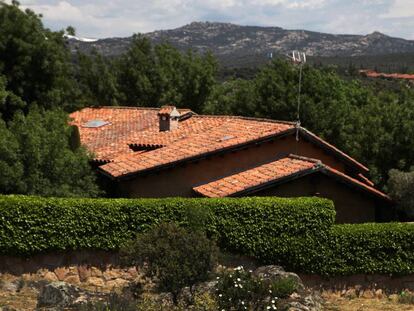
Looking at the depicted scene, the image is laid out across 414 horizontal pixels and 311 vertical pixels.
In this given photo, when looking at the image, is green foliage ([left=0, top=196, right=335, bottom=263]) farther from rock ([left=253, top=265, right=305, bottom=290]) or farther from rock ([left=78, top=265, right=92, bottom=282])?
rock ([left=253, top=265, right=305, bottom=290])

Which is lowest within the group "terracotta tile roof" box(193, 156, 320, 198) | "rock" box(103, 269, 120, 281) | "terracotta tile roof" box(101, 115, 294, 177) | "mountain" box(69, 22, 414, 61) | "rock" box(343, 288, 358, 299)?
"rock" box(343, 288, 358, 299)

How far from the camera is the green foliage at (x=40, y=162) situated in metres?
17.9

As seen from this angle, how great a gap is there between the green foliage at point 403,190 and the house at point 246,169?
18.4 inches

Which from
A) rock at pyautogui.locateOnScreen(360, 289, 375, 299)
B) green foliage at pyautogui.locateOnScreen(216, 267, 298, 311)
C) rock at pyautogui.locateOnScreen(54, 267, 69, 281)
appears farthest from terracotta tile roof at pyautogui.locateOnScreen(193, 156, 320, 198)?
green foliage at pyautogui.locateOnScreen(216, 267, 298, 311)

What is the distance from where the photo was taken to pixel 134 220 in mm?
16766

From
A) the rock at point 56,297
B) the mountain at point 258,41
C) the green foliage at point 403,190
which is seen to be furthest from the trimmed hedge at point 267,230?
the mountain at point 258,41

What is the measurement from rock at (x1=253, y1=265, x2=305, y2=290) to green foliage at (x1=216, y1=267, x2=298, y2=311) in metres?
2.71

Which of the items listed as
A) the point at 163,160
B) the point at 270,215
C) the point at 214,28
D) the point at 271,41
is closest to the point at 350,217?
the point at 270,215

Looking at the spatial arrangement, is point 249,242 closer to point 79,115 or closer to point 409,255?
point 409,255

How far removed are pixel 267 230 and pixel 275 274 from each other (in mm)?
1828

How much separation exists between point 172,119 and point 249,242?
11168mm

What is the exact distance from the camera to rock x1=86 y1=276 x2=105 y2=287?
663 inches

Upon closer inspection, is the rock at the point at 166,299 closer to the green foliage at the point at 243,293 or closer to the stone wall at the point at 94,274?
the green foliage at the point at 243,293

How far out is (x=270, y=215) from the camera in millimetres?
17188
